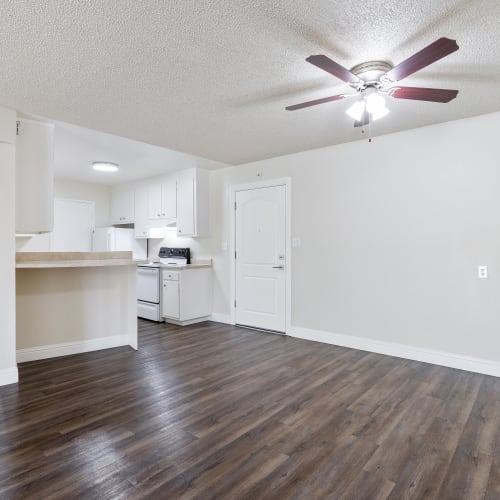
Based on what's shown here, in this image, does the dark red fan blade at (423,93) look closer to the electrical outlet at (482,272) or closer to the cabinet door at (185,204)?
the electrical outlet at (482,272)

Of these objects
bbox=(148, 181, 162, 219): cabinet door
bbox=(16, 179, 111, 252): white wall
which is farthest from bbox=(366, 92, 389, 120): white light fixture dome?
bbox=(16, 179, 111, 252): white wall

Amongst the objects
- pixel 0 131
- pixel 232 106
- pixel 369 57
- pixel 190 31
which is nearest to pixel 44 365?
pixel 0 131

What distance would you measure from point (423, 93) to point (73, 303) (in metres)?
3.76

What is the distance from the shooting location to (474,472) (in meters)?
1.85

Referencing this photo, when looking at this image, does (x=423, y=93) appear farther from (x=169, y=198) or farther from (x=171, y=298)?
(x=169, y=198)

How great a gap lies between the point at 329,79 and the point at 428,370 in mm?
2678

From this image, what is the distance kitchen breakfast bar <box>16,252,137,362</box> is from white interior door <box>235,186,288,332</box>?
1.62m

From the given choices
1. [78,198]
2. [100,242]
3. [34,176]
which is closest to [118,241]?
[100,242]

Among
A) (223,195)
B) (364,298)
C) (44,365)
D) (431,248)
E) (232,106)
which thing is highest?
(232,106)

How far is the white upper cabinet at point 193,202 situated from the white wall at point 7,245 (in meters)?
2.69

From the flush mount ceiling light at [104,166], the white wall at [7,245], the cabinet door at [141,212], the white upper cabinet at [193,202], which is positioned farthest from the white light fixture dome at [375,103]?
the cabinet door at [141,212]

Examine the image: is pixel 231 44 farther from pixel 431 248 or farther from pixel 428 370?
pixel 428 370

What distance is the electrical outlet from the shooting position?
129 inches

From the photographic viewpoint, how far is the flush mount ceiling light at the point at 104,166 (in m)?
5.08
